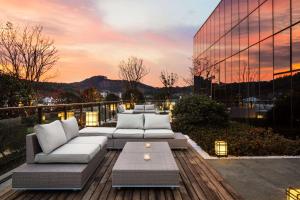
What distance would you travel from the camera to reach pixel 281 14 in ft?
27.8

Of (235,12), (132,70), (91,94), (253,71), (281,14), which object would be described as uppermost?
(235,12)

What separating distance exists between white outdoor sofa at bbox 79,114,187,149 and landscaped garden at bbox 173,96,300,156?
84 centimetres

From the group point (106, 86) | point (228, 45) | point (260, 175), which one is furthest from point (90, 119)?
point (106, 86)

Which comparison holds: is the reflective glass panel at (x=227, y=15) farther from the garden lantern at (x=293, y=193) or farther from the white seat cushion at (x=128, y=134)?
the garden lantern at (x=293, y=193)

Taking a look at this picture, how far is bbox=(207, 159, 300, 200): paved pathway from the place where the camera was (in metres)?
3.94

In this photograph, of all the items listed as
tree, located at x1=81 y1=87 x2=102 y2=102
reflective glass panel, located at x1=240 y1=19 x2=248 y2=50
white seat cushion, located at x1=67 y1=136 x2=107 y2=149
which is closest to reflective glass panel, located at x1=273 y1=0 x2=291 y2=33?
reflective glass panel, located at x1=240 y1=19 x2=248 y2=50

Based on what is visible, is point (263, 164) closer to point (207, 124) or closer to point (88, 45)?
point (207, 124)

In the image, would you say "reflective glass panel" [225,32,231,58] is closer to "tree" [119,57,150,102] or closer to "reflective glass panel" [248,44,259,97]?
"reflective glass panel" [248,44,259,97]

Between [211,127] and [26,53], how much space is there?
10033mm

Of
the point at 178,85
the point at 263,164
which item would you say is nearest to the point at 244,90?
the point at 263,164

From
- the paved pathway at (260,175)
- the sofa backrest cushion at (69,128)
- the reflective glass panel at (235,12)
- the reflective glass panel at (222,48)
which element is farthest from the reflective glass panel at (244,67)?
the sofa backrest cushion at (69,128)

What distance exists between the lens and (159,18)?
58.5ft

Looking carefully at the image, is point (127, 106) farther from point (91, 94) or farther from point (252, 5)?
point (252, 5)

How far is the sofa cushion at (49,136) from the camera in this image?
4.31 metres
